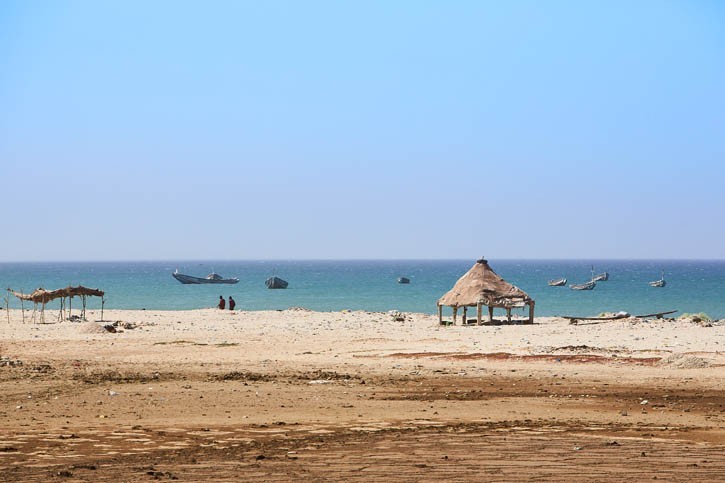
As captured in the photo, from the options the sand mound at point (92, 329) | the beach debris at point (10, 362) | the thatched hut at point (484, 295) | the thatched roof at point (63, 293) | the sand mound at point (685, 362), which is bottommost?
the beach debris at point (10, 362)

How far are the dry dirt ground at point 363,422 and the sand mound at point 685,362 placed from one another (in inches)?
22.1

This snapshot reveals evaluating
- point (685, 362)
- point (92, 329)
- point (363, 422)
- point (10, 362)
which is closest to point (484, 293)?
point (92, 329)

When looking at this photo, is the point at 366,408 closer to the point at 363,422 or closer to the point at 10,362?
the point at 363,422

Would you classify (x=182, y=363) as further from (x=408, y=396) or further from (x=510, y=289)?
(x=510, y=289)

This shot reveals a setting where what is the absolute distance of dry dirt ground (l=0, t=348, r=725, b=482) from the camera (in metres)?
10.4

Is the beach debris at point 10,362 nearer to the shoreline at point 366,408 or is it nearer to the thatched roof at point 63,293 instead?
the shoreline at point 366,408

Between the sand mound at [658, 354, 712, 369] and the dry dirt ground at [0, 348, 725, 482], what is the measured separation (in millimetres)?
561

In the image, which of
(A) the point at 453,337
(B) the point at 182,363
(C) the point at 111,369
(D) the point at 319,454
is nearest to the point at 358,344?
(A) the point at 453,337

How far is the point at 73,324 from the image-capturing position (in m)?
37.2

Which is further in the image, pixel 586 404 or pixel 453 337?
pixel 453 337

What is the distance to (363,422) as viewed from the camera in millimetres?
13898

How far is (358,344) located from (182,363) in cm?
748

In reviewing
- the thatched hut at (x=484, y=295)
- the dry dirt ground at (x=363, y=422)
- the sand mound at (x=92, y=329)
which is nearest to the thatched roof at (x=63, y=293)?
the sand mound at (x=92, y=329)

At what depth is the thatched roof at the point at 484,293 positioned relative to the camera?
40.0m
